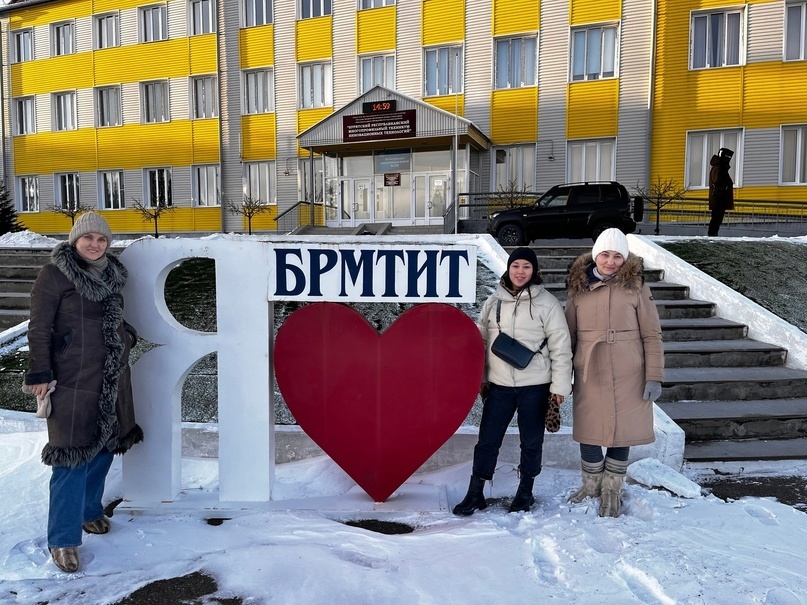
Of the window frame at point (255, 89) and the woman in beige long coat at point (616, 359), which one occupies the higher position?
the window frame at point (255, 89)

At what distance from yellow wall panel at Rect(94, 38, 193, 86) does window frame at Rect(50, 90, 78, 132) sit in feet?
5.55

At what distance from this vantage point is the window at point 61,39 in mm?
24984

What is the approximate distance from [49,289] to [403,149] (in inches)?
696

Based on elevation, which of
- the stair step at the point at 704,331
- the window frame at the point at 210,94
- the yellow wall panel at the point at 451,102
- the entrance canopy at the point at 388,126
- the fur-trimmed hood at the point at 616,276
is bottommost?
the stair step at the point at 704,331

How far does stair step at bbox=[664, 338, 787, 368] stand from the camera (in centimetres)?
571

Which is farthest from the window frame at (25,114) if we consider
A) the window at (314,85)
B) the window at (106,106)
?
the window at (314,85)

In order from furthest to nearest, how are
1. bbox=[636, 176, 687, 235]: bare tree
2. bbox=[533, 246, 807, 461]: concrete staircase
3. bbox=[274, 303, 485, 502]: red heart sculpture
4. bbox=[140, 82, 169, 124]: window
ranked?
bbox=[140, 82, 169, 124]: window
bbox=[636, 176, 687, 235]: bare tree
bbox=[533, 246, 807, 461]: concrete staircase
bbox=[274, 303, 485, 502]: red heart sculpture

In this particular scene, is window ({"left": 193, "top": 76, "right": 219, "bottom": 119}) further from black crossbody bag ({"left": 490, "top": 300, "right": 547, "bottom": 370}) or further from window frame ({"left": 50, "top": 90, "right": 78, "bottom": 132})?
black crossbody bag ({"left": 490, "top": 300, "right": 547, "bottom": 370})

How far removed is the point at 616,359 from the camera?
340 centimetres

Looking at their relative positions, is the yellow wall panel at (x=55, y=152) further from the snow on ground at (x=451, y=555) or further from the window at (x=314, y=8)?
the snow on ground at (x=451, y=555)

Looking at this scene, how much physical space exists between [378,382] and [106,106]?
1021 inches

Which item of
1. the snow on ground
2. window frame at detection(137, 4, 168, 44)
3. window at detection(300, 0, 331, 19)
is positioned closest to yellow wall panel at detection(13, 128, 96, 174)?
window frame at detection(137, 4, 168, 44)

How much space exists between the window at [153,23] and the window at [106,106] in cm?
269

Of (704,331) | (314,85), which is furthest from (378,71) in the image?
(704,331)
